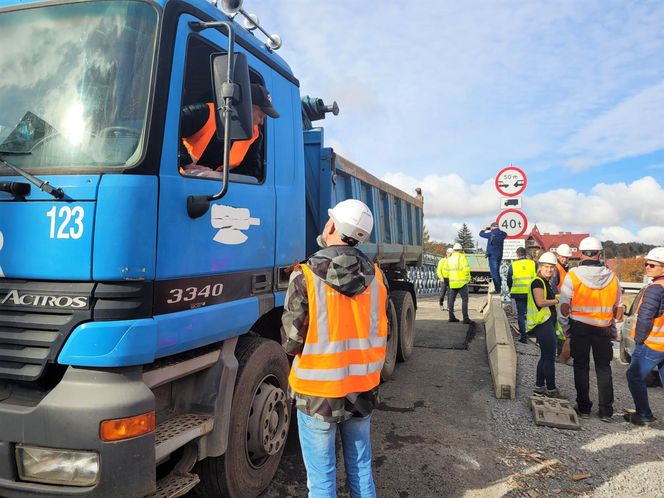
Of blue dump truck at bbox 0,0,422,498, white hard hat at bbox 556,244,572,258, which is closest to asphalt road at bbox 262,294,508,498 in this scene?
blue dump truck at bbox 0,0,422,498

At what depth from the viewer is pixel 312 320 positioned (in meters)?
2.14

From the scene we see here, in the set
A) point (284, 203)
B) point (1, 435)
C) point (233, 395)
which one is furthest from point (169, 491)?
point (284, 203)

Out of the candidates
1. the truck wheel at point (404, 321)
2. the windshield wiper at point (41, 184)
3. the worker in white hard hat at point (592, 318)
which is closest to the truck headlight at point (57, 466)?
the windshield wiper at point (41, 184)

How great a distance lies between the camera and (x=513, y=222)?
23.8 ft

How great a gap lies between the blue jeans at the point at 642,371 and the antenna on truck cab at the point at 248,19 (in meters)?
4.33

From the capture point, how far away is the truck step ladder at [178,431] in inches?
81.6

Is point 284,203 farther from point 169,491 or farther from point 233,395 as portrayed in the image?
point 169,491

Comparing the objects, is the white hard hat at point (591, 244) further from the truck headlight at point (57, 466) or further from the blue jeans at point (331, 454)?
the truck headlight at point (57, 466)

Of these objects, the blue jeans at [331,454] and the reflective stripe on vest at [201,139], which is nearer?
the blue jeans at [331,454]

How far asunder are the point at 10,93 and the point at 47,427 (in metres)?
1.56

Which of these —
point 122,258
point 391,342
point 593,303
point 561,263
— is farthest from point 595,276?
point 122,258

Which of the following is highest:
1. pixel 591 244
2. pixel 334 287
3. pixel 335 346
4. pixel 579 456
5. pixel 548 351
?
pixel 591 244

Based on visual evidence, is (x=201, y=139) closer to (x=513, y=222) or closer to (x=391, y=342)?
(x=391, y=342)

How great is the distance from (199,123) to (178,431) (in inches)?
62.4
